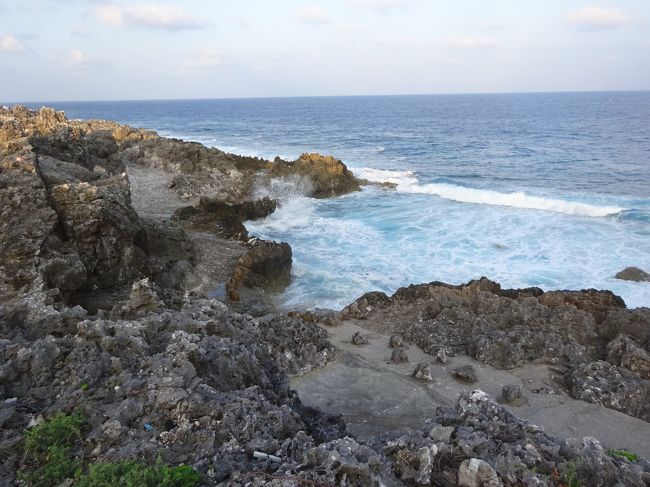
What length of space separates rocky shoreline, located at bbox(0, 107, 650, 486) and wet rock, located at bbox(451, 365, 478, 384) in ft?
2.18

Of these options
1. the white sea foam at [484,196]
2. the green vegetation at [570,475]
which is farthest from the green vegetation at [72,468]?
the white sea foam at [484,196]

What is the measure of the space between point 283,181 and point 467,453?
26819 millimetres

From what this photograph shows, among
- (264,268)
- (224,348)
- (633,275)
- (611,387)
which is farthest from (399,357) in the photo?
(633,275)

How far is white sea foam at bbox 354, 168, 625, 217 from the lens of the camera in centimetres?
2619

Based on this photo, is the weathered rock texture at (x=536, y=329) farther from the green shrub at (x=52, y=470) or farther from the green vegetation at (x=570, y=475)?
the green shrub at (x=52, y=470)

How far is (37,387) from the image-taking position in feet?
16.9

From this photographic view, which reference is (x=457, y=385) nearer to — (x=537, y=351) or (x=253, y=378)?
(x=537, y=351)

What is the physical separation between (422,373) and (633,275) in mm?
11093

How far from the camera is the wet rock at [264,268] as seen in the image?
15.4 m

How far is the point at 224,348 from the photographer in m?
6.28

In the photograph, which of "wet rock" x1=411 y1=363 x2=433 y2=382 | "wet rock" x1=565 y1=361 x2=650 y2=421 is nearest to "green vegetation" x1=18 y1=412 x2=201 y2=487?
"wet rock" x1=411 y1=363 x2=433 y2=382

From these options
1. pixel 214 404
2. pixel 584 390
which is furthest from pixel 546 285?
pixel 214 404

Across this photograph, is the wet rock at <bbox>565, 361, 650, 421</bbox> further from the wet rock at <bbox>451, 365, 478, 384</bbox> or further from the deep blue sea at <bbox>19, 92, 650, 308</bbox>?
the deep blue sea at <bbox>19, 92, 650, 308</bbox>

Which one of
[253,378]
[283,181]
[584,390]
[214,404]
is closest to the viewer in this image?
[214,404]
